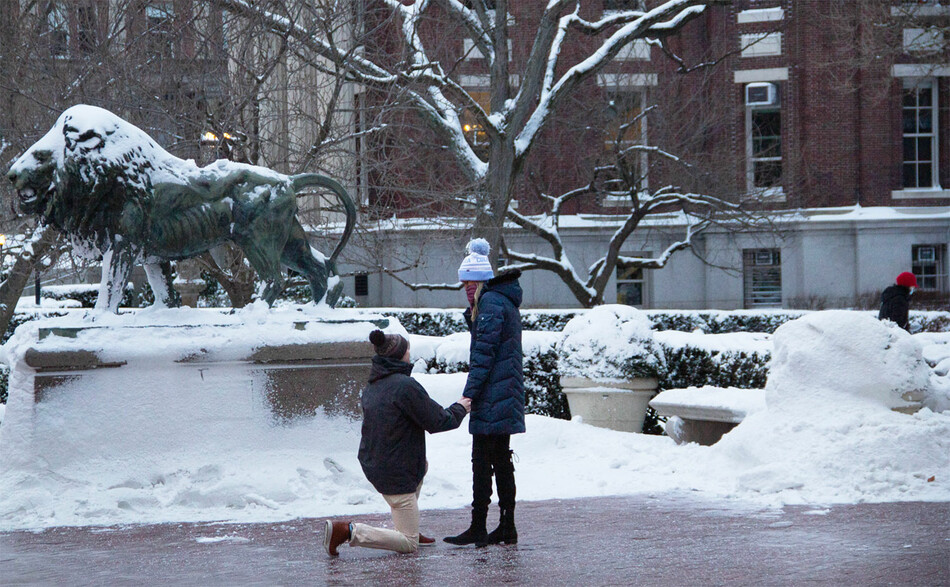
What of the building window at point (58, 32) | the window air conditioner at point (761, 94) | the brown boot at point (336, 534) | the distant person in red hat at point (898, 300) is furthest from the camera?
the window air conditioner at point (761, 94)

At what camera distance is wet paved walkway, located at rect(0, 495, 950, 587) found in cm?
567

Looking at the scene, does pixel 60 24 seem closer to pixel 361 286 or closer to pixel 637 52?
pixel 361 286

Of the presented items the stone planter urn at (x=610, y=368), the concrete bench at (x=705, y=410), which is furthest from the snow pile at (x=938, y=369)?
the stone planter urn at (x=610, y=368)

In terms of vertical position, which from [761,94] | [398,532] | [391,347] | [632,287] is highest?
[761,94]

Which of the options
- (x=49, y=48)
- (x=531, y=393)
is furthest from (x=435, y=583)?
(x=49, y=48)

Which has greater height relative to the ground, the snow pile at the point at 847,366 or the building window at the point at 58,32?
the building window at the point at 58,32

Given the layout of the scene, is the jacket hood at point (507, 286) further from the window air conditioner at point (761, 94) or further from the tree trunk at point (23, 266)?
the window air conditioner at point (761, 94)

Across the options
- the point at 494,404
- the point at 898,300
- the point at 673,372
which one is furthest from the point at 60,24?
the point at 898,300

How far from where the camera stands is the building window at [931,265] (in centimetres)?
2802

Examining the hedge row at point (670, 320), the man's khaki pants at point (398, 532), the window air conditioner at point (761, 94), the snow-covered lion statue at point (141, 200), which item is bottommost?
the man's khaki pants at point (398, 532)

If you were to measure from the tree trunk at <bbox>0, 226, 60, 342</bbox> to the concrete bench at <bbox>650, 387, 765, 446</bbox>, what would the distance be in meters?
6.97

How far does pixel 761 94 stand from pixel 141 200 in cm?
2217

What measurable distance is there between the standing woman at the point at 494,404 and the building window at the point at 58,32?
29.3 ft

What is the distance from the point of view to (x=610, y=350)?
39.9 ft
